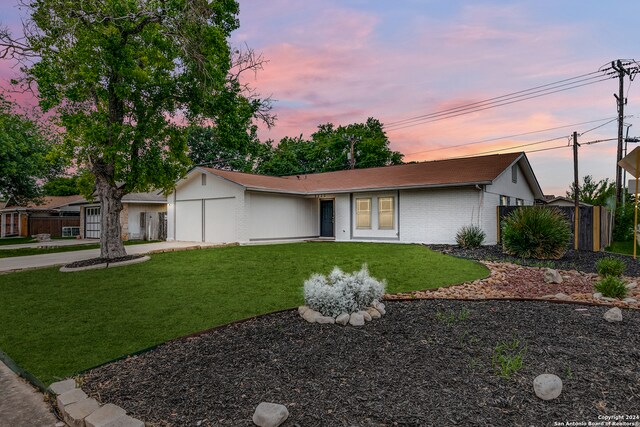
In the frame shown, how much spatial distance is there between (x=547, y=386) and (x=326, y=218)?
17.7 m

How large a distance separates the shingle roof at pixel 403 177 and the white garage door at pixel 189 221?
7.30 feet

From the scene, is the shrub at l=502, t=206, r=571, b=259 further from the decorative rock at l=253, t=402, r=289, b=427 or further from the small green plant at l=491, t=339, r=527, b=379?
the decorative rock at l=253, t=402, r=289, b=427

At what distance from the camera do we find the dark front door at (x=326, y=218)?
1994 cm

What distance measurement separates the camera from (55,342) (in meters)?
4.55

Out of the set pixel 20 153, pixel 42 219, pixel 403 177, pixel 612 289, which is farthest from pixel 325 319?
pixel 42 219

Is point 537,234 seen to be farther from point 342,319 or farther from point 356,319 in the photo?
point 342,319

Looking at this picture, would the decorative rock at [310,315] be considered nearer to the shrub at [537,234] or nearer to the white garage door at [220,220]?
the shrub at [537,234]

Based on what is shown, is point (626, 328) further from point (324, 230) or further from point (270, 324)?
point (324, 230)

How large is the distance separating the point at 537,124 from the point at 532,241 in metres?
13.3

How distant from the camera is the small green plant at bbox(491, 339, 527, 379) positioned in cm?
287

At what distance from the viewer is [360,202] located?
59.6 feet

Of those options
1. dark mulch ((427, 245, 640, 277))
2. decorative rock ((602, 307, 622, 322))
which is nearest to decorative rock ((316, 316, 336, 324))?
decorative rock ((602, 307, 622, 322))

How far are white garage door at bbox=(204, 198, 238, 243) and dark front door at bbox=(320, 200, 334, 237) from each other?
5.33m

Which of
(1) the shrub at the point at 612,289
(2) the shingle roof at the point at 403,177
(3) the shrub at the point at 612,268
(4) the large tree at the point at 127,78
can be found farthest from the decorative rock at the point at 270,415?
(2) the shingle roof at the point at 403,177
